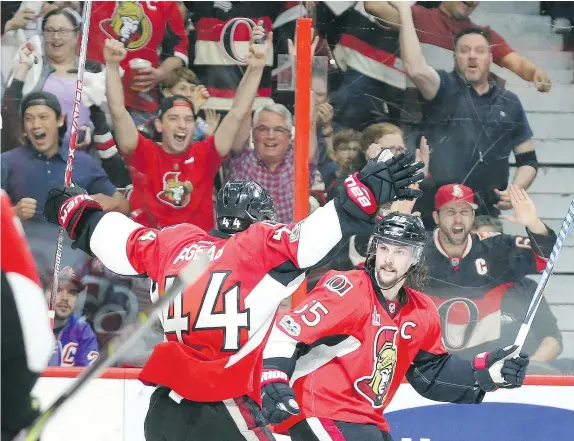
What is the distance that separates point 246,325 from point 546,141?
191 cm

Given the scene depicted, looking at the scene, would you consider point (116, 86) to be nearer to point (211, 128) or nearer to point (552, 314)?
point (211, 128)

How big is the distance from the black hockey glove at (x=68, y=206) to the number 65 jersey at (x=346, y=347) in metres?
0.63

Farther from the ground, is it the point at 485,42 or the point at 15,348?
the point at 485,42

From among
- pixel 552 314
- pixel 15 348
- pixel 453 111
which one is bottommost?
pixel 552 314

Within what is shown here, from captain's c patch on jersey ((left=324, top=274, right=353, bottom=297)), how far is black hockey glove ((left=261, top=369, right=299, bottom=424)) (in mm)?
327

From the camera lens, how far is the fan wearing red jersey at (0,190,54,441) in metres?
1.74

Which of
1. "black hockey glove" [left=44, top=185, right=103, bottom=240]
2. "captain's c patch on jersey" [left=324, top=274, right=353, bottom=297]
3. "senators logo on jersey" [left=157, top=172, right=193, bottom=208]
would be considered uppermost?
"black hockey glove" [left=44, top=185, right=103, bottom=240]

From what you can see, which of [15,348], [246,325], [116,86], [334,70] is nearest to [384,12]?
[334,70]

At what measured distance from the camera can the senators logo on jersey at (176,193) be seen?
174 inches

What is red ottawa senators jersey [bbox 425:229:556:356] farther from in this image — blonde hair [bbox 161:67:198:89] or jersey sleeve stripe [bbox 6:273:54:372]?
jersey sleeve stripe [bbox 6:273:54:372]

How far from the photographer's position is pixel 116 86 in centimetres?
444

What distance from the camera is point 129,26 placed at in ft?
14.9

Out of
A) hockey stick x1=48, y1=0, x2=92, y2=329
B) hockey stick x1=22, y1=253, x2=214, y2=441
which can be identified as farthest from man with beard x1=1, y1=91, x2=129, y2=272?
hockey stick x1=22, y1=253, x2=214, y2=441

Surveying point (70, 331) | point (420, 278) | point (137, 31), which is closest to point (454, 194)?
point (420, 278)
